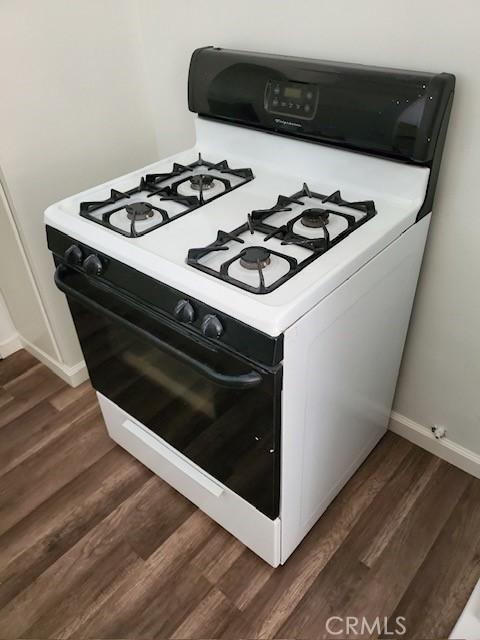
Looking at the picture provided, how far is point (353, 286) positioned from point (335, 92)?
1.49ft

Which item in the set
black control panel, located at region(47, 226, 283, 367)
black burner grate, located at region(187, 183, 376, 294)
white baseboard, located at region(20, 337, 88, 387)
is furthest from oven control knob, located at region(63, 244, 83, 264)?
white baseboard, located at region(20, 337, 88, 387)

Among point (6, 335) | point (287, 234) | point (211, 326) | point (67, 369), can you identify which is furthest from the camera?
point (6, 335)

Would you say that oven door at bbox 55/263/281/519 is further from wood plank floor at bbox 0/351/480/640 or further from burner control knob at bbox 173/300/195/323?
wood plank floor at bbox 0/351/480/640

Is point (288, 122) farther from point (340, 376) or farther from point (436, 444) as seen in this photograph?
point (436, 444)

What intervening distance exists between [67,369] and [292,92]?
129 cm

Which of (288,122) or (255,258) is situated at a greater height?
(288,122)

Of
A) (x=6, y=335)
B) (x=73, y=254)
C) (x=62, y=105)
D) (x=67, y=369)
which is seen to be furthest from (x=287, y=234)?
(x=6, y=335)

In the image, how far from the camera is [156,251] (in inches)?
40.1

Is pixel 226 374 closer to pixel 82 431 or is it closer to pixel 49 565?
pixel 49 565

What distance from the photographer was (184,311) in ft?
3.08

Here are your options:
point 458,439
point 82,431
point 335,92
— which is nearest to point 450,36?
point 335,92

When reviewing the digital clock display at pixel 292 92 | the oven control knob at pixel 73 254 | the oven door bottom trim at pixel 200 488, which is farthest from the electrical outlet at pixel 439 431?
the oven control knob at pixel 73 254

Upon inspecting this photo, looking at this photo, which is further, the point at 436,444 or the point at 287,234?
the point at 436,444

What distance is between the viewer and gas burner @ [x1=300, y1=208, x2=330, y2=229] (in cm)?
108
